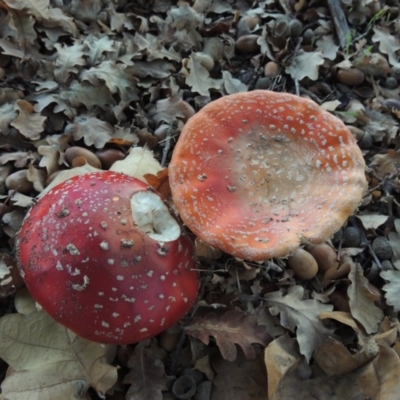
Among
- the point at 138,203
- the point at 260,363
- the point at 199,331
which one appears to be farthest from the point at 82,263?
the point at 260,363

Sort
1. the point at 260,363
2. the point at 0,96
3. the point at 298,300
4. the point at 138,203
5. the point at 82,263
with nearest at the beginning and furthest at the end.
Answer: the point at 82,263
the point at 138,203
the point at 260,363
the point at 298,300
the point at 0,96

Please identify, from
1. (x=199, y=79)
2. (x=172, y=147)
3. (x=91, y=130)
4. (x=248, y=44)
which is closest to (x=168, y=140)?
(x=172, y=147)

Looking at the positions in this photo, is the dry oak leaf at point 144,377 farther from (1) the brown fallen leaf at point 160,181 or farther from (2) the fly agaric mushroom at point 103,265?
(1) the brown fallen leaf at point 160,181

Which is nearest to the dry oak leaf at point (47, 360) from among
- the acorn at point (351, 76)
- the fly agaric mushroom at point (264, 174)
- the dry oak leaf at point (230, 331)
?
the dry oak leaf at point (230, 331)

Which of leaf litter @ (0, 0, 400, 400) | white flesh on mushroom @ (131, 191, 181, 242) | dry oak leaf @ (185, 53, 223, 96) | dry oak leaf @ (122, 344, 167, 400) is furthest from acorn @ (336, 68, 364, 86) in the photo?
dry oak leaf @ (122, 344, 167, 400)

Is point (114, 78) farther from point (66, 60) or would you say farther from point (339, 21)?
point (339, 21)

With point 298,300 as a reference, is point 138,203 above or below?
above

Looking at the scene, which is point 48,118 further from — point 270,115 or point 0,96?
point 270,115
